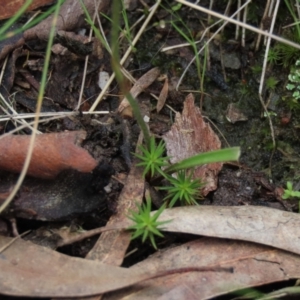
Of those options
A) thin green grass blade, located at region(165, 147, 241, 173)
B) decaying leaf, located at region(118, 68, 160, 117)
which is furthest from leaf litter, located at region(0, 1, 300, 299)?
decaying leaf, located at region(118, 68, 160, 117)

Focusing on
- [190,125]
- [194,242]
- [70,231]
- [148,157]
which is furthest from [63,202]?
[190,125]

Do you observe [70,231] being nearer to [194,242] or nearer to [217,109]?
[194,242]

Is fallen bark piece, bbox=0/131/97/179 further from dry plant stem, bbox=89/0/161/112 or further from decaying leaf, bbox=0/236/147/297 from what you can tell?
dry plant stem, bbox=89/0/161/112

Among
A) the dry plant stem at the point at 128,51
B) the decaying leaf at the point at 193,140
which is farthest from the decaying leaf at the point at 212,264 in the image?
the dry plant stem at the point at 128,51

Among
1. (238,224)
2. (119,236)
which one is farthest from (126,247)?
(238,224)

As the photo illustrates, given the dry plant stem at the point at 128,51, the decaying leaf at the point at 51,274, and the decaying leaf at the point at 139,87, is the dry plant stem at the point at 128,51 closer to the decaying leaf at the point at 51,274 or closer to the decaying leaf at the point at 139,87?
the decaying leaf at the point at 139,87

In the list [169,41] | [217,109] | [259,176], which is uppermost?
[169,41]

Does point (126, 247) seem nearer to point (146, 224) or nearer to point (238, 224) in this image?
point (146, 224)
